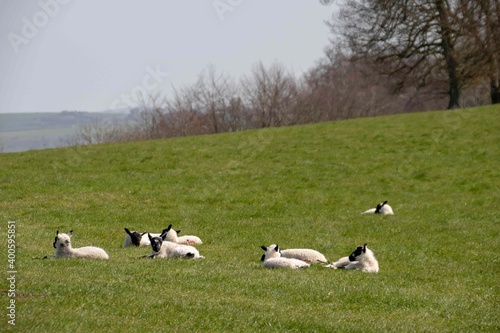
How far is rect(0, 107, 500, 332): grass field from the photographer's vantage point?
1179cm

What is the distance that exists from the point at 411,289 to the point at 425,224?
437 inches

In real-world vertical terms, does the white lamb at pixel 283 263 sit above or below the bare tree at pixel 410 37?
below

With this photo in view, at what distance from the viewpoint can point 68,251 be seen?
16938 millimetres

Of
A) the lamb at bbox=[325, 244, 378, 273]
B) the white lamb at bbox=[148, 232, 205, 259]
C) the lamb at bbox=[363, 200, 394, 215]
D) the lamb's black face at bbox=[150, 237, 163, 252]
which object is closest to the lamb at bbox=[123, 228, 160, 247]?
the white lamb at bbox=[148, 232, 205, 259]

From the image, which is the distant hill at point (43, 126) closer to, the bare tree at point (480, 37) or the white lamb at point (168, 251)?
the bare tree at point (480, 37)

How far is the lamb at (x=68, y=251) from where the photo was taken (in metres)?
16.8

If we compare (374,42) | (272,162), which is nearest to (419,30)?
(374,42)

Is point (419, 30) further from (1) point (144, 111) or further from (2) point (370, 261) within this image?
(2) point (370, 261)

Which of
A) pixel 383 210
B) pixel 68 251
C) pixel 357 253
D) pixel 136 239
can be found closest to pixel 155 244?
pixel 68 251

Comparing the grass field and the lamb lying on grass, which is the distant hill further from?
the lamb lying on grass

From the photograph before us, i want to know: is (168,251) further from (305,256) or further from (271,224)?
(271,224)

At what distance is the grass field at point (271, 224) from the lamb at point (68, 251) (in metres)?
0.80

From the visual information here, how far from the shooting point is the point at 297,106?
92.9 metres

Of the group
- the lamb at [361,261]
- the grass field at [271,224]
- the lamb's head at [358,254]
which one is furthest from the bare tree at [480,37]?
the lamb's head at [358,254]
